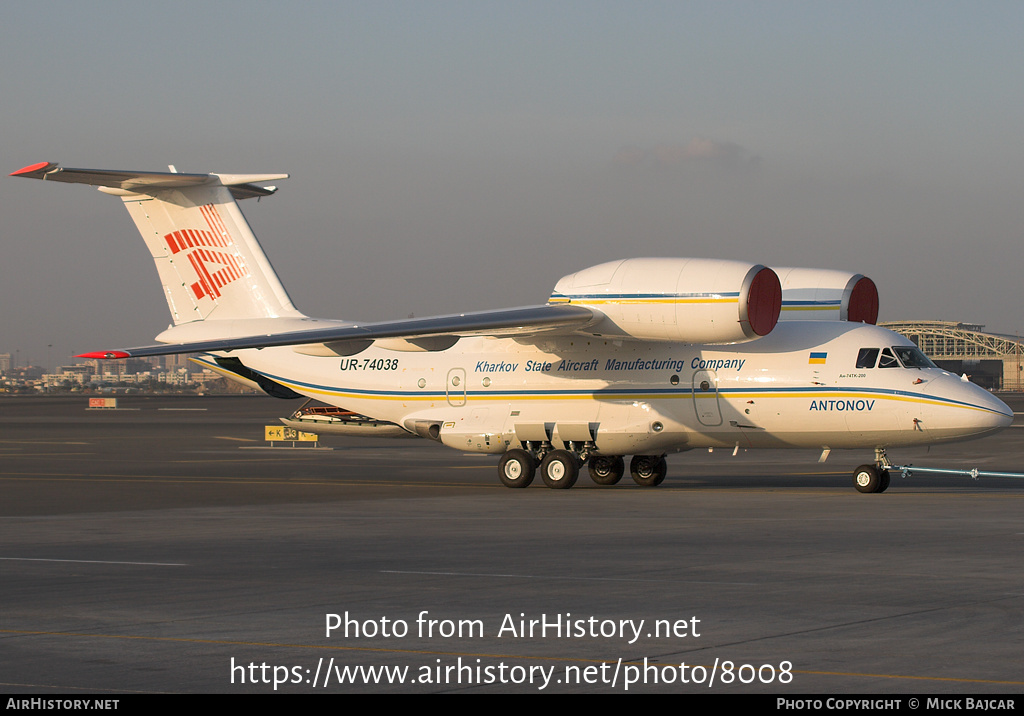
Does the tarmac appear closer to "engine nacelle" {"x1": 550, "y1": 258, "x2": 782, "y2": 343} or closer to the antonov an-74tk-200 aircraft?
the antonov an-74tk-200 aircraft

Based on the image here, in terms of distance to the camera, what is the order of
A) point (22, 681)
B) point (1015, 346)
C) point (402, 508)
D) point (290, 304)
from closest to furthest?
point (22, 681)
point (402, 508)
point (290, 304)
point (1015, 346)

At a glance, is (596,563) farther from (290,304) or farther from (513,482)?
(290,304)

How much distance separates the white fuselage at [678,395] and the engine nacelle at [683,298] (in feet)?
4.44

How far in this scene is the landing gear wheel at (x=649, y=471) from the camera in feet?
86.8

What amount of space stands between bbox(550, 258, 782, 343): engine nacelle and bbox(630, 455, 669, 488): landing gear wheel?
386 centimetres

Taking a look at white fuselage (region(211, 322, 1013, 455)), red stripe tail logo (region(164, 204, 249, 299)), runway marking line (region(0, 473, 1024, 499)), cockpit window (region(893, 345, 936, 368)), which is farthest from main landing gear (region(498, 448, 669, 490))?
red stripe tail logo (region(164, 204, 249, 299))

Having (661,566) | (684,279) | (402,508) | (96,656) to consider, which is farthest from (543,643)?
(684,279)

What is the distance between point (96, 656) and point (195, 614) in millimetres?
1715

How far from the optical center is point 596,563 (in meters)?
13.5

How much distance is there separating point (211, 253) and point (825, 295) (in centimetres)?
1419

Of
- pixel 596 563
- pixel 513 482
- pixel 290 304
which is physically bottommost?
pixel 513 482

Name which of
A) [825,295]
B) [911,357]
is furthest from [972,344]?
[911,357]

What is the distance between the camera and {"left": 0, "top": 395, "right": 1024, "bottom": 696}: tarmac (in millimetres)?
8094

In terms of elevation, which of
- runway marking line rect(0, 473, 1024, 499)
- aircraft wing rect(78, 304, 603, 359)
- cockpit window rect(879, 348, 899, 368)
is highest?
aircraft wing rect(78, 304, 603, 359)
